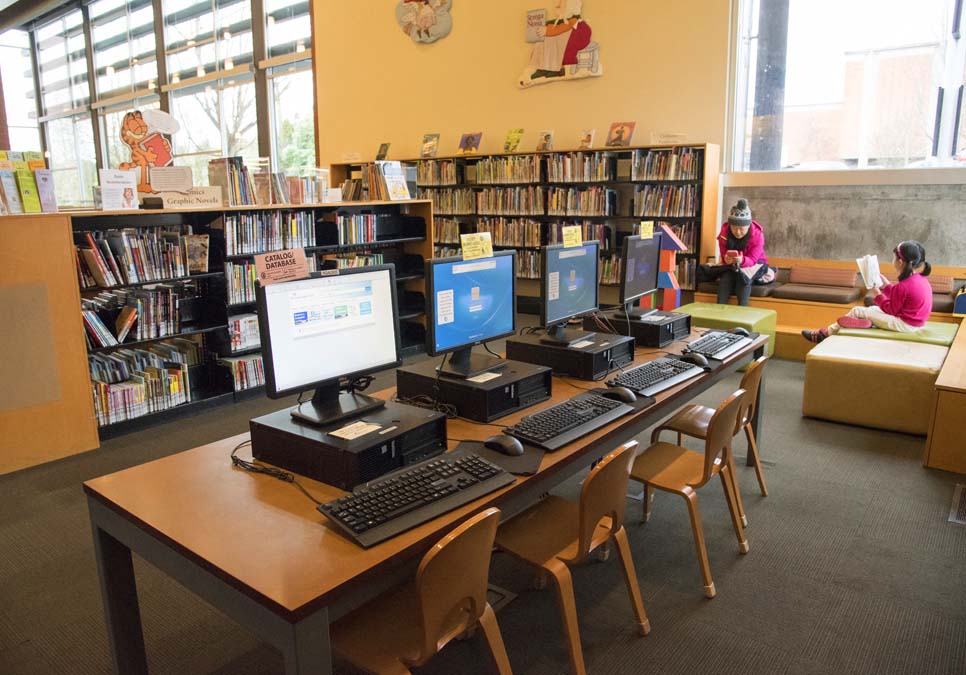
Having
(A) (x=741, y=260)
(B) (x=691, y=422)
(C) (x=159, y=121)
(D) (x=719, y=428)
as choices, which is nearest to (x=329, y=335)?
(D) (x=719, y=428)

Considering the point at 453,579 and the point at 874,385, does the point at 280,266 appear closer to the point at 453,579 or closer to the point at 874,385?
the point at 453,579

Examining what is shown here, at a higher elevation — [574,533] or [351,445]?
[351,445]

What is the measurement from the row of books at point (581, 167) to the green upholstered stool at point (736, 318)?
1.85 metres

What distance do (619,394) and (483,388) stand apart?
0.52 m

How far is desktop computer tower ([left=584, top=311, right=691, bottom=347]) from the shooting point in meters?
3.09

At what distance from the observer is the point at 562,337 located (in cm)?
273

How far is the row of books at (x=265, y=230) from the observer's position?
15.2ft

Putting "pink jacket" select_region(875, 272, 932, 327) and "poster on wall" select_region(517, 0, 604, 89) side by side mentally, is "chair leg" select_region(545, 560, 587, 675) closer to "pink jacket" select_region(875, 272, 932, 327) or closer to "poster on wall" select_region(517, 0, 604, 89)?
"pink jacket" select_region(875, 272, 932, 327)

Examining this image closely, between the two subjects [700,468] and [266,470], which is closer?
[266,470]

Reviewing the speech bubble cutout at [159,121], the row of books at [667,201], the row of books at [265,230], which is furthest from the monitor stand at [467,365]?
the row of books at [667,201]

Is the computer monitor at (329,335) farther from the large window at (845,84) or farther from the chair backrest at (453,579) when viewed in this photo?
the large window at (845,84)

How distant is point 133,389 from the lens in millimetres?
4180

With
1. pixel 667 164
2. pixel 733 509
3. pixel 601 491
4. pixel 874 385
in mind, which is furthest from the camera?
pixel 667 164

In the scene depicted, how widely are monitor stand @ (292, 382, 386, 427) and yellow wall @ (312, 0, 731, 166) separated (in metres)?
5.63
